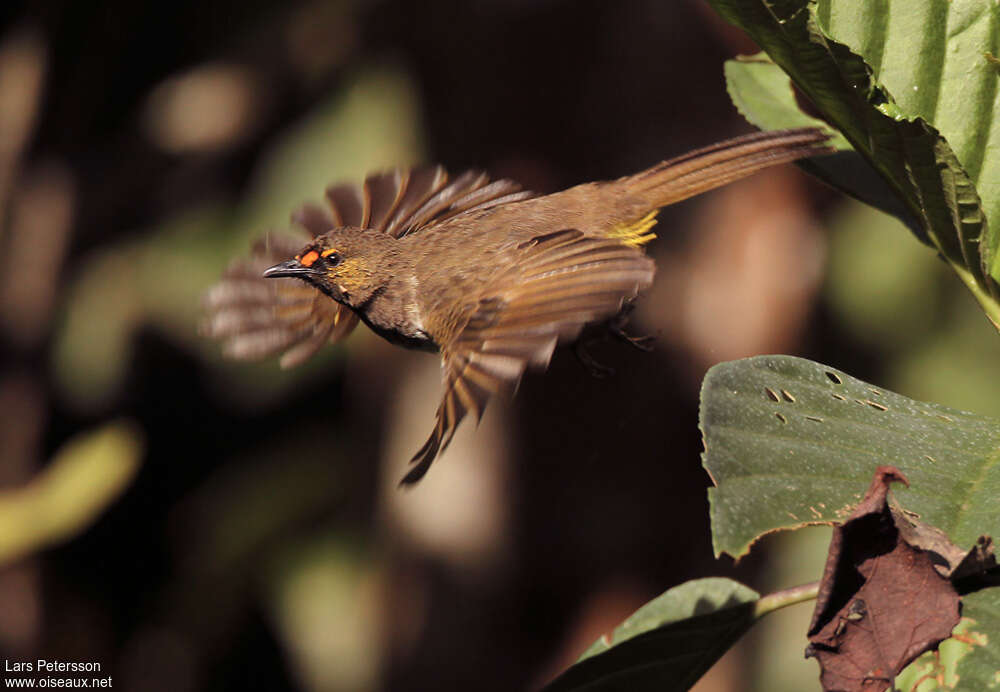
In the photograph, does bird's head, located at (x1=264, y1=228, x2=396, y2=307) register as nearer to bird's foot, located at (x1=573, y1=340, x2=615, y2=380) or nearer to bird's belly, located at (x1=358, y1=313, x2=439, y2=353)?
bird's belly, located at (x1=358, y1=313, x2=439, y2=353)

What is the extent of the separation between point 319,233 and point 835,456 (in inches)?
62.3

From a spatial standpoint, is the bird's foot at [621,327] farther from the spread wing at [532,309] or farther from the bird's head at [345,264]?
the bird's head at [345,264]

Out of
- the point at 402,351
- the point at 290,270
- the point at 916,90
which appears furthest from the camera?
the point at 402,351

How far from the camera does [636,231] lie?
7.70ft

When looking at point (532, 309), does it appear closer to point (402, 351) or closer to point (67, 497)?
point (402, 351)

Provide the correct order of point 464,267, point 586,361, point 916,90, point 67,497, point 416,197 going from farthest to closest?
point 67,497
point 416,197
point 464,267
point 586,361
point 916,90

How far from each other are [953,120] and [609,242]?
724mm

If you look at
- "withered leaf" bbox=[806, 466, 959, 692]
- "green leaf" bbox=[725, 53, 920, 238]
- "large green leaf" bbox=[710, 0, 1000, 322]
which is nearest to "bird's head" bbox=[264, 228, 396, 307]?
"green leaf" bbox=[725, 53, 920, 238]

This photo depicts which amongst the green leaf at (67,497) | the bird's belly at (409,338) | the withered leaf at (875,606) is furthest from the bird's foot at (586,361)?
the green leaf at (67,497)

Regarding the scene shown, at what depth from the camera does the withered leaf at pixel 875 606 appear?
1.14m

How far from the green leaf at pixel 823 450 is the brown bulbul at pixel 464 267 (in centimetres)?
51

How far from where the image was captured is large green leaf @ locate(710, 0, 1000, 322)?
1229 mm

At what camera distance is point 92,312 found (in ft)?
16.1

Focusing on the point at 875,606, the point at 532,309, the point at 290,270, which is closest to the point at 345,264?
the point at 290,270
